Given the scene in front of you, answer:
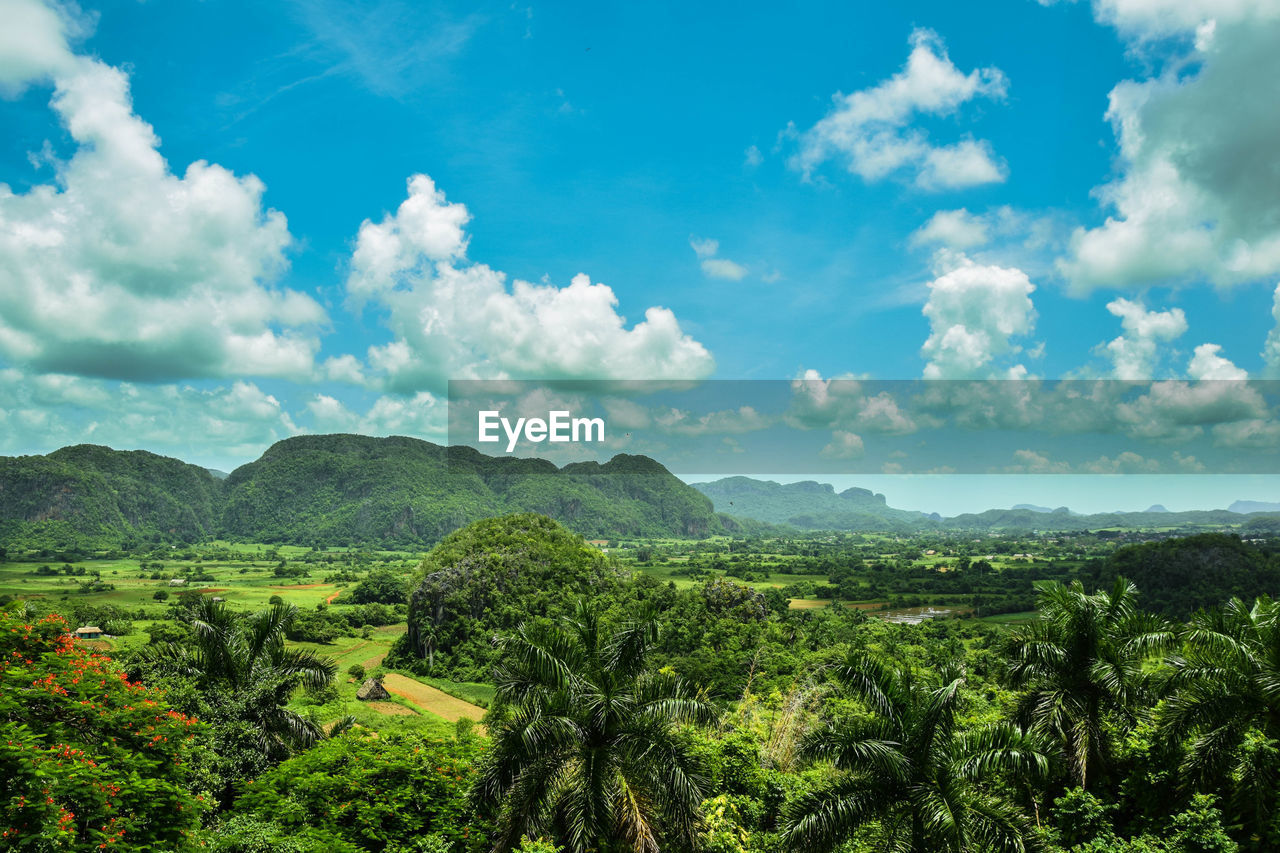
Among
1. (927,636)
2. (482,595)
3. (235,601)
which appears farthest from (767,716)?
(235,601)

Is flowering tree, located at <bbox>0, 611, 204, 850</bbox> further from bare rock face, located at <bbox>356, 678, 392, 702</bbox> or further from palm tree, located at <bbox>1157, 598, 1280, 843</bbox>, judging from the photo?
bare rock face, located at <bbox>356, 678, 392, 702</bbox>

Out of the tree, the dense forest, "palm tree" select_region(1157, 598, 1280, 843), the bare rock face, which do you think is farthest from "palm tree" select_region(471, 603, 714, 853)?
the tree

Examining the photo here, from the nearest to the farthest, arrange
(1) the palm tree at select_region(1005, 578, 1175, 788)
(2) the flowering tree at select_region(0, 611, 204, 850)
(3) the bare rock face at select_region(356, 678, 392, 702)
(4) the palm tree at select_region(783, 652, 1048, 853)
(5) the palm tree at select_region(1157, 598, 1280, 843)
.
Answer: (2) the flowering tree at select_region(0, 611, 204, 850) < (4) the palm tree at select_region(783, 652, 1048, 853) < (5) the palm tree at select_region(1157, 598, 1280, 843) < (1) the palm tree at select_region(1005, 578, 1175, 788) < (3) the bare rock face at select_region(356, 678, 392, 702)

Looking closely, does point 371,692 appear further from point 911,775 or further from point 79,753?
point 911,775

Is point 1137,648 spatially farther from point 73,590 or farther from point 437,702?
point 73,590

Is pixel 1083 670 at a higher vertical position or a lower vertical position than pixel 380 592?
higher

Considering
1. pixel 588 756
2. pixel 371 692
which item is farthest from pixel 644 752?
pixel 371 692
